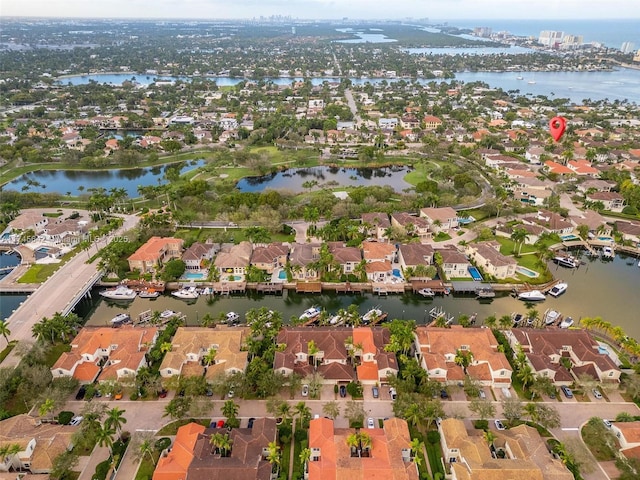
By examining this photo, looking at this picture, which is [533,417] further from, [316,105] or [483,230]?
[316,105]

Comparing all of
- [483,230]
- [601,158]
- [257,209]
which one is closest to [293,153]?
[257,209]

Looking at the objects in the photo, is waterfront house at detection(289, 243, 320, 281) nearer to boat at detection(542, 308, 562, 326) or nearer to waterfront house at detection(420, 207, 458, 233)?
waterfront house at detection(420, 207, 458, 233)

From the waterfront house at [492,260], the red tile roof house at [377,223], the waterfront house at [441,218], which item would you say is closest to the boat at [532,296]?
the waterfront house at [492,260]

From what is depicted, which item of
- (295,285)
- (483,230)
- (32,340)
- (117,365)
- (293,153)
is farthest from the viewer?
(293,153)

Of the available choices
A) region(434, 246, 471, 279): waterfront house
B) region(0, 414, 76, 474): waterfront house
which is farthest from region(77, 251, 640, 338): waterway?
region(0, 414, 76, 474): waterfront house

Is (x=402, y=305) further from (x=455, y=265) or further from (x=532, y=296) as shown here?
(x=532, y=296)

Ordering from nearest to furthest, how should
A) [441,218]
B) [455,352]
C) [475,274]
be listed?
[455,352] → [475,274] → [441,218]

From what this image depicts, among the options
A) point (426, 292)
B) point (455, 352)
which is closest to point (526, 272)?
point (426, 292)

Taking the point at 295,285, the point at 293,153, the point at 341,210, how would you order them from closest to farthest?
the point at 295,285, the point at 341,210, the point at 293,153
